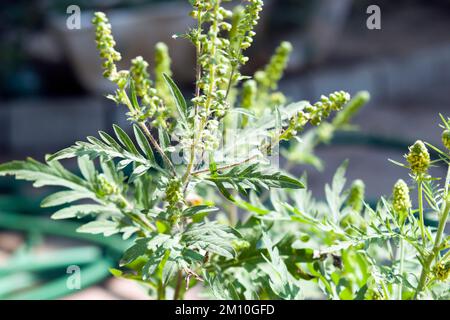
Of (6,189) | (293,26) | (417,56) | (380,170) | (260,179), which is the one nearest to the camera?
(260,179)

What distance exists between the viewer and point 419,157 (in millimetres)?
670

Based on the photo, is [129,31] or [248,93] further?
[129,31]

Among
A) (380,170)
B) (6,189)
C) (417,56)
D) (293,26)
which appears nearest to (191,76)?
(293,26)

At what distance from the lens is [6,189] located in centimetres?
261

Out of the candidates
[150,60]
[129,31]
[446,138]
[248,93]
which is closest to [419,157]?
[446,138]

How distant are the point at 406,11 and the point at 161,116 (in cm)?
585

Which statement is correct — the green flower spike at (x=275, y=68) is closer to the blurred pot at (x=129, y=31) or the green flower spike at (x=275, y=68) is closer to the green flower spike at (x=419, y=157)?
the green flower spike at (x=419, y=157)

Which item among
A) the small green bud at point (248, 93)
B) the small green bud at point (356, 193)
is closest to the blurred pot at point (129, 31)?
the small green bud at point (248, 93)

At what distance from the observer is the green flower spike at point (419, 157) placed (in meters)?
0.67

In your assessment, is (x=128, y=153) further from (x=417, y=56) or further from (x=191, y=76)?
(x=417, y=56)

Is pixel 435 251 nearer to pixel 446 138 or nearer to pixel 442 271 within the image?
pixel 442 271

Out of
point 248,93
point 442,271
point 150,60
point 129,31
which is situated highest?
point 129,31

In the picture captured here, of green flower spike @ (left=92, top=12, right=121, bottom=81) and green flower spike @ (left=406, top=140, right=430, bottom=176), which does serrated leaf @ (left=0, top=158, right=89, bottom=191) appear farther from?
green flower spike @ (left=406, top=140, right=430, bottom=176)
